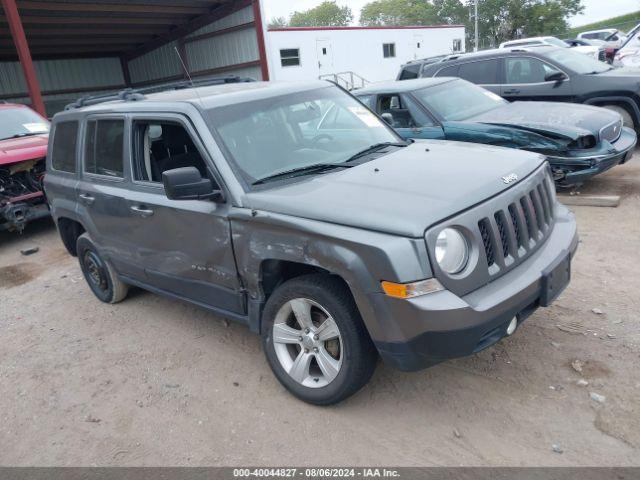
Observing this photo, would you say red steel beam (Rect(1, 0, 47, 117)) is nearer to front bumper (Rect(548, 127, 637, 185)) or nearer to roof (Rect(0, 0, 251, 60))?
roof (Rect(0, 0, 251, 60))

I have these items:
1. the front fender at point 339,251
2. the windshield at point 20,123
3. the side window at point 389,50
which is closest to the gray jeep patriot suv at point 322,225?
the front fender at point 339,251

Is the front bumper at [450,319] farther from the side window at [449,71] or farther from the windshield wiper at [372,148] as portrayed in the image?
the side window at [449,71]

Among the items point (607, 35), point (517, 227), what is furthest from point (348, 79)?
point (517, 227)

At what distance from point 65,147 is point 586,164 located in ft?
18.3

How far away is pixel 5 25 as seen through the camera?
1495cm

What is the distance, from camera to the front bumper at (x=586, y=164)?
6.07 metres

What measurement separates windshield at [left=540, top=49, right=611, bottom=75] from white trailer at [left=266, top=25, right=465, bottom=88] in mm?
14360

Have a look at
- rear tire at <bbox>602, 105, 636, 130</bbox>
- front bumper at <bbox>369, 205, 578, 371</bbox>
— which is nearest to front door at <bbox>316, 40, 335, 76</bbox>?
rear tire at <bbox>602, 105, 636, 130</bbox>

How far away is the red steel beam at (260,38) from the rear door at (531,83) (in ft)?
26.9

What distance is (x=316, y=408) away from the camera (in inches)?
129

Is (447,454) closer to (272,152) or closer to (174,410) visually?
(174,410)

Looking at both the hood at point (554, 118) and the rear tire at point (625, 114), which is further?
the rear tire at point (625, 114)

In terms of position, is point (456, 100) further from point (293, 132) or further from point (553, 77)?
point (293, 132)

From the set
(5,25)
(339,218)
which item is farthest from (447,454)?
(5,25)
